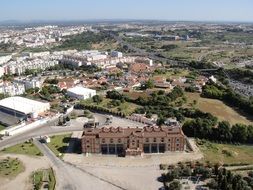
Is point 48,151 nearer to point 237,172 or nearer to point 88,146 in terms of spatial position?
point 88,146

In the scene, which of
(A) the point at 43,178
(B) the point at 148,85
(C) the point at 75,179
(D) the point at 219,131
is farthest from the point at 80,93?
(C) the point at 75,179

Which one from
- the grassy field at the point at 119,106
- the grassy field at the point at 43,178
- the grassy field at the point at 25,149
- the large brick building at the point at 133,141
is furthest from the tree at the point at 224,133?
the grassy field at the point at 25,149

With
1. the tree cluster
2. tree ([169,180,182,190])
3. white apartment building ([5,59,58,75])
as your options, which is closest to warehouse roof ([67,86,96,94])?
the tree cluster

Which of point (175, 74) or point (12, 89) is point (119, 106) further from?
point (175, 74)

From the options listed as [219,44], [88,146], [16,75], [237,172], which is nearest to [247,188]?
[237,172]

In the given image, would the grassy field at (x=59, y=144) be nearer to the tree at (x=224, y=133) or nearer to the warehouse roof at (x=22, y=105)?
the warehouse roof at (x=22, y=105)
